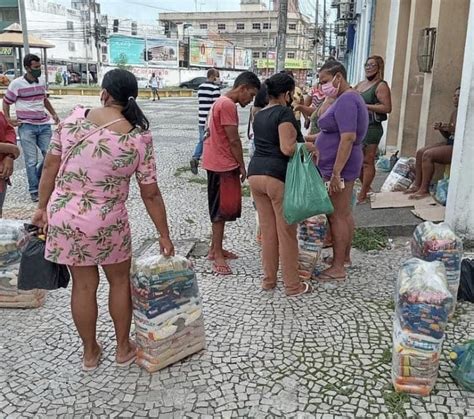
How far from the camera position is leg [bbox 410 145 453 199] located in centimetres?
550

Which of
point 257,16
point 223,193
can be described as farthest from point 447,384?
point 257,16

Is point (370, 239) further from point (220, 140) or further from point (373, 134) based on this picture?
point (220, 140)

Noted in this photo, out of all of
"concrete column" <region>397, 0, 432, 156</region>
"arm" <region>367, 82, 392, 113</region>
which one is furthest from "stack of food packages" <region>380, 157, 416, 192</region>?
"concrete column" <region>397, 0, 432, 156</region>

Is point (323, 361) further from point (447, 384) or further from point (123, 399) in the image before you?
point (123, 399)

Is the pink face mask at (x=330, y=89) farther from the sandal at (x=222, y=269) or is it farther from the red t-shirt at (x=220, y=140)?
the sandal at (x=222, y=269)

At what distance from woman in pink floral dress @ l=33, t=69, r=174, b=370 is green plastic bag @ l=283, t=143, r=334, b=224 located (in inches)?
40.4

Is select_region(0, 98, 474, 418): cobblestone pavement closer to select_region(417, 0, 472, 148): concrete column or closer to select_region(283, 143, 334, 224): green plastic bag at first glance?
select_region(283, 143, 334, 224): green plastic bag

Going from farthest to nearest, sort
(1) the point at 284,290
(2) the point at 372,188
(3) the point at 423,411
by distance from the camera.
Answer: (2) the point at 372,188
(1) the point at 284,290
(3) the point at 423,411

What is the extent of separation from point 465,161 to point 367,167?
1437 mm

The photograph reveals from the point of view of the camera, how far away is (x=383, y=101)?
554cm

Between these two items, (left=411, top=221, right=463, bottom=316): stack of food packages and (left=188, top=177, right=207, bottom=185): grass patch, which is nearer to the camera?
(left=411, top=221, right=463, bottom=316): stack of food packages

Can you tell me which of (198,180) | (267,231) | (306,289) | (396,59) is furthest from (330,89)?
Answer: (396,59)

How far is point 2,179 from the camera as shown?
13.6ft

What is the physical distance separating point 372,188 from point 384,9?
5.84 metres
